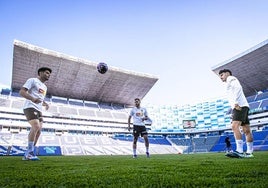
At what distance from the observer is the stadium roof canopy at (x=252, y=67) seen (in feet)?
114

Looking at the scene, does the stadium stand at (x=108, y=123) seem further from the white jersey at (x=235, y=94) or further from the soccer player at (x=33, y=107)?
the white jersey at (x=235, y=94)

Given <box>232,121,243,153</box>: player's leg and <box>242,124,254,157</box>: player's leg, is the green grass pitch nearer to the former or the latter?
<box>232,121,243,153</box>: player's leg

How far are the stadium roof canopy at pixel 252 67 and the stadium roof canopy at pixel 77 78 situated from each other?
599 inches

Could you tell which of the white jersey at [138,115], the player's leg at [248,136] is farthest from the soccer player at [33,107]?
the player's leg at [248,136]

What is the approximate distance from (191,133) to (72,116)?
27.3 m

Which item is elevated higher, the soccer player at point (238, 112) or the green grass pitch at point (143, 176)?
the soccer player at point (238, 112)

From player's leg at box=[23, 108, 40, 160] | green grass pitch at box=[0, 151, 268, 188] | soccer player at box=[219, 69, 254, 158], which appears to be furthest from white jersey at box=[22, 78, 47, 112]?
soccer player at box=[219, 69, 254, 158]

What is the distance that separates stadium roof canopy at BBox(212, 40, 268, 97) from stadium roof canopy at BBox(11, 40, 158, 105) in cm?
1522

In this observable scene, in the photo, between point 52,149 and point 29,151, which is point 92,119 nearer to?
point 52,149

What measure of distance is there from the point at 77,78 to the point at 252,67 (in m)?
29.9

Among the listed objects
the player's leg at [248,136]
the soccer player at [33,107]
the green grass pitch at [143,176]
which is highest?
the soccer player at [33,107]

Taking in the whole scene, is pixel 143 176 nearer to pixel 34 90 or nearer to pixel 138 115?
pixel 34 90

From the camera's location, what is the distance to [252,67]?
3825cm

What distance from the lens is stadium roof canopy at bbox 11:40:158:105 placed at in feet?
114
